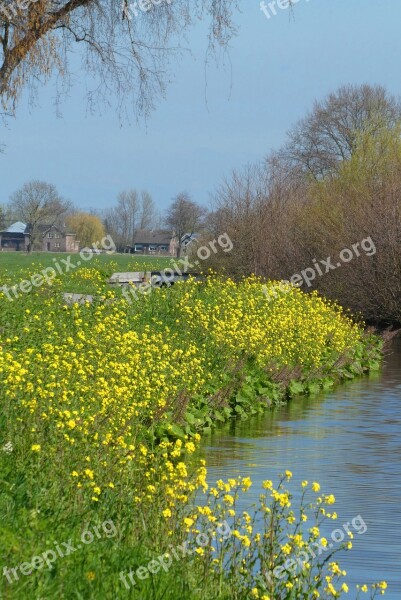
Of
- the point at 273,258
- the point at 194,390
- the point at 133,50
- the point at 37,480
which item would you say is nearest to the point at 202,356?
the point at 194,390

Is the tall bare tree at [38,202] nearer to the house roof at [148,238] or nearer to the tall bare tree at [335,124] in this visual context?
the house roof at [148,238]

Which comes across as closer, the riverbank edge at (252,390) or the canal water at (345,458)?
the canal water at (345,458)

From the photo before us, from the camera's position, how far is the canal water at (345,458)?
984 centimetres

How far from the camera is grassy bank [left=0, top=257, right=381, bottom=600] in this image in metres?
6.93

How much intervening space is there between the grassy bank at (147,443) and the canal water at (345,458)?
326mm

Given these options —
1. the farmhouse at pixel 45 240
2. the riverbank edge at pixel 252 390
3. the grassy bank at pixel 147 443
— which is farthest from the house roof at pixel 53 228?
the grassy bank at pixel 147 443

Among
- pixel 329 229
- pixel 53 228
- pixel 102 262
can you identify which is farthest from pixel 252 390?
pixel 53 228

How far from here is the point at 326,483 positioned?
1270 centimetres

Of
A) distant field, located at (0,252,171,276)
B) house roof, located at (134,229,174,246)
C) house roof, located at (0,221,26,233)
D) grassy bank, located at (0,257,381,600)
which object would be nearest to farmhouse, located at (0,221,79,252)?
house roof, located at (0,221,26,233)

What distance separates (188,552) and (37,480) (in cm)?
142

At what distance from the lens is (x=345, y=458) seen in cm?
1434

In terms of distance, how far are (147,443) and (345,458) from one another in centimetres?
242

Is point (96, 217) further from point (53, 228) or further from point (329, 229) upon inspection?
point (329, 229)

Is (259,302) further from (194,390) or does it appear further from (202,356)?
(194,390)
